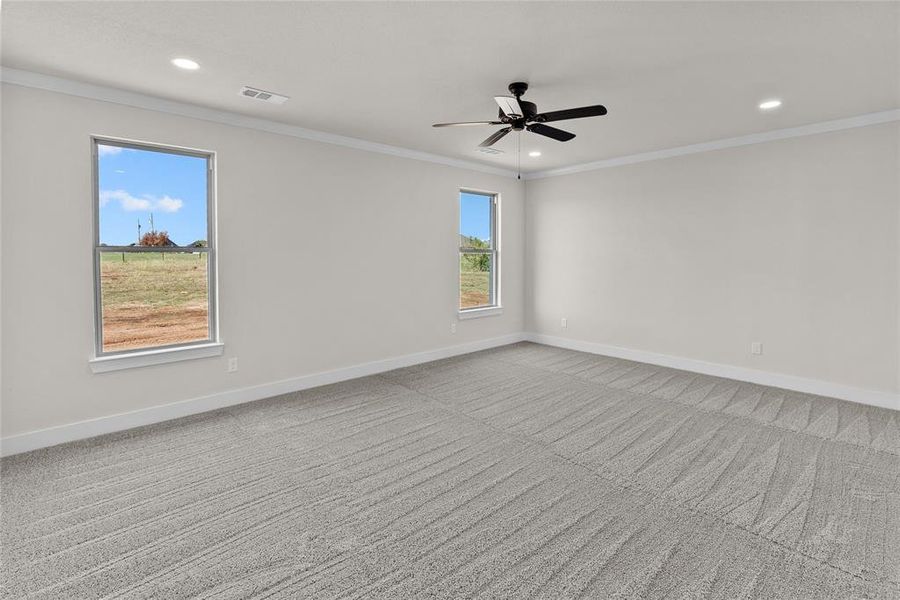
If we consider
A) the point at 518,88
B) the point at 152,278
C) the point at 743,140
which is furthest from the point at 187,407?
the point at 743,140

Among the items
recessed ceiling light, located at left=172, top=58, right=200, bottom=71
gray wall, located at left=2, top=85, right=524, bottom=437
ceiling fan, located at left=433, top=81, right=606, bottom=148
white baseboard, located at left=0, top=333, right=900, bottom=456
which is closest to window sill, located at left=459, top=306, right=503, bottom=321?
gray wall, located at left=2, top=85, right=524, bottom=437

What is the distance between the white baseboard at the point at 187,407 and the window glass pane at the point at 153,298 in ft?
1.79

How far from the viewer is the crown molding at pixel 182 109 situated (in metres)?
3.01

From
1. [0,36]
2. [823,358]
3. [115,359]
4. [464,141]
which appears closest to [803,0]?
[464,141]

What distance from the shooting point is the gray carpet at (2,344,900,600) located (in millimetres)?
1896

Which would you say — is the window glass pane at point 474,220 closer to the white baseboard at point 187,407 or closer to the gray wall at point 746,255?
the gray wall at point 746,255

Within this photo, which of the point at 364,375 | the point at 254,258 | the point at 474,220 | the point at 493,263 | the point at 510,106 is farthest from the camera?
the point at 493,263

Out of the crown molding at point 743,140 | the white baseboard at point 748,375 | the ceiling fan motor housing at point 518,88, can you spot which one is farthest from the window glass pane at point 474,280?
the ceiling fan motor housing at point 518,88

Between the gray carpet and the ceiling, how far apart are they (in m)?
2.61

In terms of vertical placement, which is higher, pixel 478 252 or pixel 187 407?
pixel 478 252

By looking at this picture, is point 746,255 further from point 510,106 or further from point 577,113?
point 510,106

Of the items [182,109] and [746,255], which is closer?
[182,109]

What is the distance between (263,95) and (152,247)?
1536mm

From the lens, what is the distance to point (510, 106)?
2.99 m
